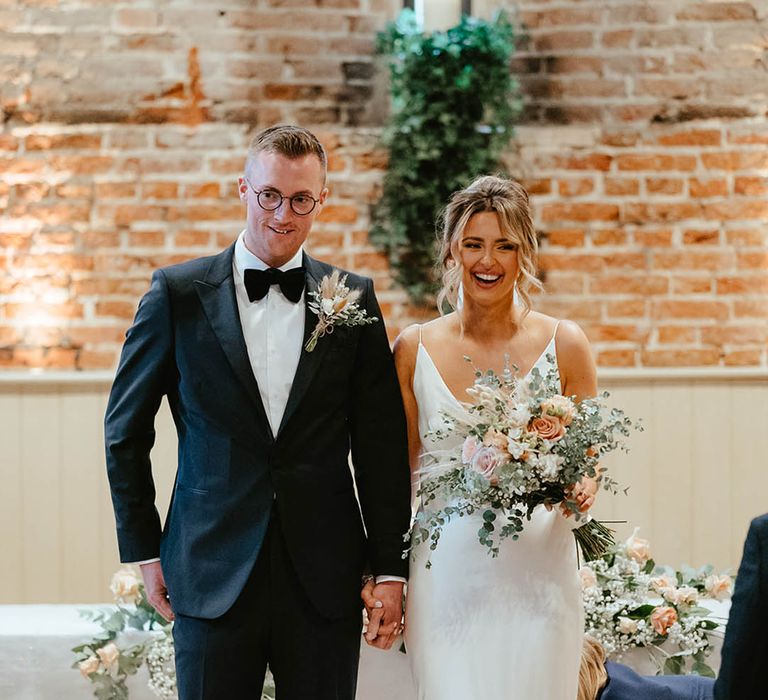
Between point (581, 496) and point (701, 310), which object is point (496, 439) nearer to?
point (581, 496)

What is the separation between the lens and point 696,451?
4480mm

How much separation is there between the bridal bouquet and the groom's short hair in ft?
2.17

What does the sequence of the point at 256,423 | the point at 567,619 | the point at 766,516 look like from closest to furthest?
the point at 766,516
the point at 256,423
the point at 567,619

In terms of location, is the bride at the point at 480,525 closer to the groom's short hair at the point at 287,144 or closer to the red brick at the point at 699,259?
the groom's short hair at the point at 287,144

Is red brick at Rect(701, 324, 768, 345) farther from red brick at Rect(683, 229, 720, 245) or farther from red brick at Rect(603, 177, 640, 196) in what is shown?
red brick at Rect(603, 177, 640, 196)

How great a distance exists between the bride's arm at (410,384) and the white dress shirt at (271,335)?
404mm

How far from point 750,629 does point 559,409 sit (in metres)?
0.98

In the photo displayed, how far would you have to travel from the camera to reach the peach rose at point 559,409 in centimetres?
225

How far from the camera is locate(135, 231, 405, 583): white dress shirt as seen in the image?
224cm

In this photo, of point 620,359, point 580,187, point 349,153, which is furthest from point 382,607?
point 580,187

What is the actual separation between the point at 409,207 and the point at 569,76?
947 millimetres

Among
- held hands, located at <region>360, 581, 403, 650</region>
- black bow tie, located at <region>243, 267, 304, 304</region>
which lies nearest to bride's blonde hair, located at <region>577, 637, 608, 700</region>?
held hands, located at <region>360, 581, 403, 650</region>

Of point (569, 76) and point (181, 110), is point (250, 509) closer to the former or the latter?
point (181, 110)

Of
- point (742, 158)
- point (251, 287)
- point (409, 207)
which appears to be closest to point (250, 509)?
point (251, 287)
